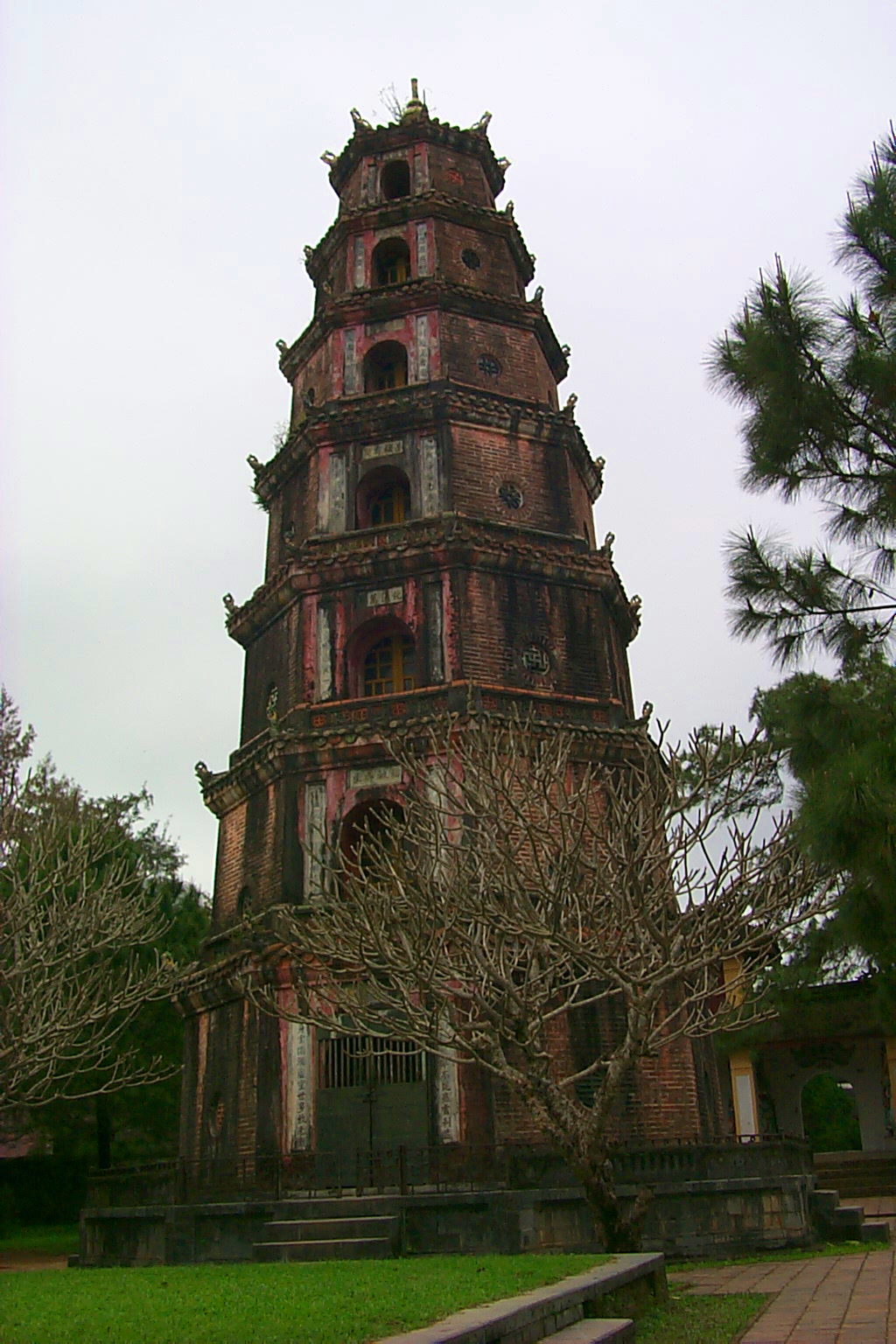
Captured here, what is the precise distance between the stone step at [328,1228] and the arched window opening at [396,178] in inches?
817

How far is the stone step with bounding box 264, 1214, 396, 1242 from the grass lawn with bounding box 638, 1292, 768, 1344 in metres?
3.88

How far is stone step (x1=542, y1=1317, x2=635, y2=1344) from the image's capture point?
7078mm

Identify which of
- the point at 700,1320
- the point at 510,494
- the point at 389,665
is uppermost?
the point at 510,494

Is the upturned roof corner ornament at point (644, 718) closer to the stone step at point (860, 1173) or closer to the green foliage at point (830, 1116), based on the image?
the stone step at point (860, 1173)

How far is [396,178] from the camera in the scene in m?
26.8

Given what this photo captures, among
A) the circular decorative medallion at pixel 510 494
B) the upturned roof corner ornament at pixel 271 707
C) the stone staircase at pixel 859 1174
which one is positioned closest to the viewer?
the upturned roof corner ornament at pixel 271 707

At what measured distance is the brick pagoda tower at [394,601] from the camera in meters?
17.4

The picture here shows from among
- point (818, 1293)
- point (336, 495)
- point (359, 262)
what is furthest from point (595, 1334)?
point (359, 262)

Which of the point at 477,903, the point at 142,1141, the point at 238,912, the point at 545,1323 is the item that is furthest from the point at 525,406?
the point at 142,1141

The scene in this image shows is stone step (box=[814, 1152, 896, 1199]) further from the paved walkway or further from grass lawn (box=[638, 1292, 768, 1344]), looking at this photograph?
grass lawn (box=[638, 1292, 768, 1344])

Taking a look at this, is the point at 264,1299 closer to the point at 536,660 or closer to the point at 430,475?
the point at 536,660

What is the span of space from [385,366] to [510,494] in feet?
14.6

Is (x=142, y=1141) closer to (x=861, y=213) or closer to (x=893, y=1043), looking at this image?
(x=893, y=1043)

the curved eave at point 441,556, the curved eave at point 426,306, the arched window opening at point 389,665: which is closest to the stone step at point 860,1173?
the curved eave at point 441,556
